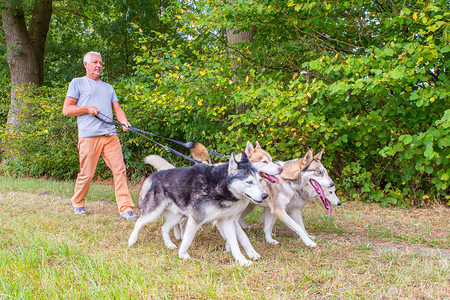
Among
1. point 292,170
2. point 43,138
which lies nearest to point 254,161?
point 292,170

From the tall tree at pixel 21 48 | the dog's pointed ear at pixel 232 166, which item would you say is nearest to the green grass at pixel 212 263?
the dog's pointed ear at pixel 232 166

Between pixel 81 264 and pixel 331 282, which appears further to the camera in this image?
pixel 81 264

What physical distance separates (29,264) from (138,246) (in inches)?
44.6

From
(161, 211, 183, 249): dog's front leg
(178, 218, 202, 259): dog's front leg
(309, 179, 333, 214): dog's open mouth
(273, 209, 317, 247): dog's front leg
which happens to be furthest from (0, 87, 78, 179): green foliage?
(309, 179, 333, 214): dog's open mouth

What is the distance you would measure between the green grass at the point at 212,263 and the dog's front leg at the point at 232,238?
0.10m

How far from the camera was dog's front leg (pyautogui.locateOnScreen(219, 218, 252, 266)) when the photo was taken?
337 cm

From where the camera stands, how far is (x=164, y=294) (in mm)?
2551

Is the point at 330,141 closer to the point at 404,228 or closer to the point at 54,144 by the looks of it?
the point at 404,228

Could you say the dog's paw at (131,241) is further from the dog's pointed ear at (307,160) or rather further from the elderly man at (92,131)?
the dog's pointed ear at (307,160)

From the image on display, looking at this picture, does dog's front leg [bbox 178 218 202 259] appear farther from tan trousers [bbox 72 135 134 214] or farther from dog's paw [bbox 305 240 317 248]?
tan trousers [bbox 72 135 134 214]

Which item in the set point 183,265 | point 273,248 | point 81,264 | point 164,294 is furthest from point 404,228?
point 81,264

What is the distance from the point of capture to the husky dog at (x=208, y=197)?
134 inches

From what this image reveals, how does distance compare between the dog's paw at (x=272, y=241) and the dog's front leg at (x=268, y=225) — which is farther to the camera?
the dog's front leg at (x=268, y=225)

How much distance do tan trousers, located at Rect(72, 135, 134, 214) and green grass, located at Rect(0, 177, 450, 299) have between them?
1.03 feet
